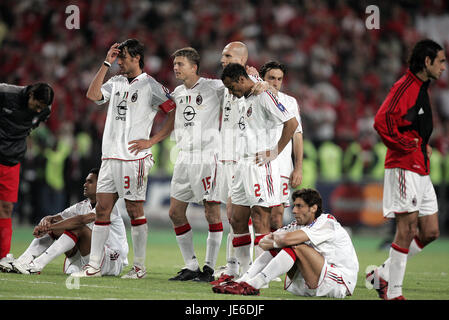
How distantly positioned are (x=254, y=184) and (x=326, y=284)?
3.91 ft

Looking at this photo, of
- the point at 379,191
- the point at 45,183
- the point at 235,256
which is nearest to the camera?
the point at 235,256

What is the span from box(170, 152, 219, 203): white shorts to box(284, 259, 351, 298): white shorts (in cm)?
167

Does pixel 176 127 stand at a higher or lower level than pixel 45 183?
higher

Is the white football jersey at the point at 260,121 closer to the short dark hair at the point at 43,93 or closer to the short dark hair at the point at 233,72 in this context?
the short dark hair at the point at 233,72

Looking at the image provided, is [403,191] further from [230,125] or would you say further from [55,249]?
[55,249]

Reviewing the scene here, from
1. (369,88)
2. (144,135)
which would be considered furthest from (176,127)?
(369,88)

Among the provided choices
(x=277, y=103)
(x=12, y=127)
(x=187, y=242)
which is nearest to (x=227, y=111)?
(x=277, y=103)

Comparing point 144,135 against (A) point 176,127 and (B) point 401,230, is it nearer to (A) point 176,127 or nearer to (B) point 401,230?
(A) point 176,127

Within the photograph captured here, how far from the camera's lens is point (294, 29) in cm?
1980

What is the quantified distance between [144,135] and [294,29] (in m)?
12.5

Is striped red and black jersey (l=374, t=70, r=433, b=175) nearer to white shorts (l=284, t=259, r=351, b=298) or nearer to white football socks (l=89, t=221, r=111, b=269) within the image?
white shorts (l=284, t=259, r=351, b=298)

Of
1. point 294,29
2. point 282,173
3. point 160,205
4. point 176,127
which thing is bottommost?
point 160,205

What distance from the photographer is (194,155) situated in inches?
316

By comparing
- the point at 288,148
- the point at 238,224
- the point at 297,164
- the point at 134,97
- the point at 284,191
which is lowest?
the point at 238,224
